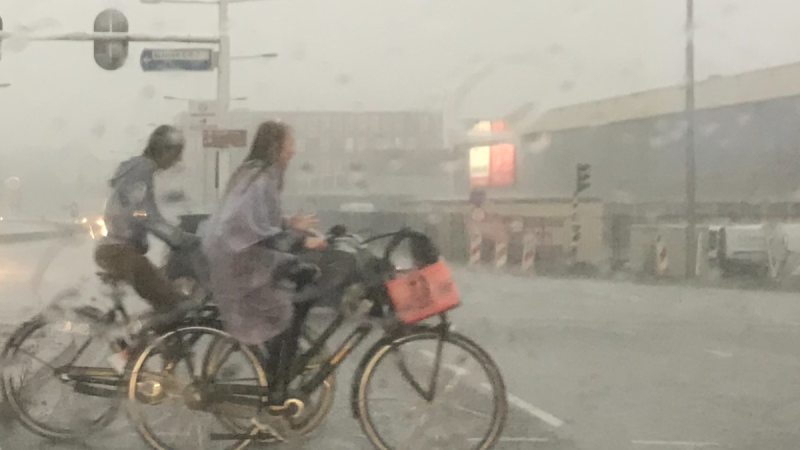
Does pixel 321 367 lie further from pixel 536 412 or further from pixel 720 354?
pixel 720 354

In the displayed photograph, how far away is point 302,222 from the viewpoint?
304 cm

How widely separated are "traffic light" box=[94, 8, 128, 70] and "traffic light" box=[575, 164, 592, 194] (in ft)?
8.25

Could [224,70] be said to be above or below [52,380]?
above

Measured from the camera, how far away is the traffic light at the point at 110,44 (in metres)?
3.99

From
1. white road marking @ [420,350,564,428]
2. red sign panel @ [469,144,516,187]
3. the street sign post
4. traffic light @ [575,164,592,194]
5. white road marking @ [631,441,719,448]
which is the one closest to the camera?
white road marking @ [631,441,719,448]

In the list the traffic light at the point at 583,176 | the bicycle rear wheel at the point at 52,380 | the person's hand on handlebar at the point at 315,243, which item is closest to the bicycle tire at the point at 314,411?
the person's hand on handlebar at the point at 315,243

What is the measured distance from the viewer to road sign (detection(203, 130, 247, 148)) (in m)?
3.69

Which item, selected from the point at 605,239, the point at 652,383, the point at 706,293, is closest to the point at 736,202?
the point at 706,293

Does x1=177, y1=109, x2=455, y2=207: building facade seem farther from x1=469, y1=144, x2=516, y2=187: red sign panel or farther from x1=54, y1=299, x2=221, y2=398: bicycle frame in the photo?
x1=54, y1=299, x2=221, y2=398: bicycle frame

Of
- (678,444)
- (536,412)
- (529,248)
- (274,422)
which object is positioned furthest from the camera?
(529,248)

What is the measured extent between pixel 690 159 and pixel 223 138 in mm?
2843

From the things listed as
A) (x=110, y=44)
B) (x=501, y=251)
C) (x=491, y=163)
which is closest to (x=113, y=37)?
(x=110, y=44)

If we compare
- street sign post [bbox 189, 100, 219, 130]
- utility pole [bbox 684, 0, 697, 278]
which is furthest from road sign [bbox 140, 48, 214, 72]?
utility pole [bbox 684, 0, 697, 278]

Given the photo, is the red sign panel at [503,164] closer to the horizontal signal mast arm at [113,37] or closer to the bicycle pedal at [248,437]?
the horizontal signal mast arm at [113,37]
